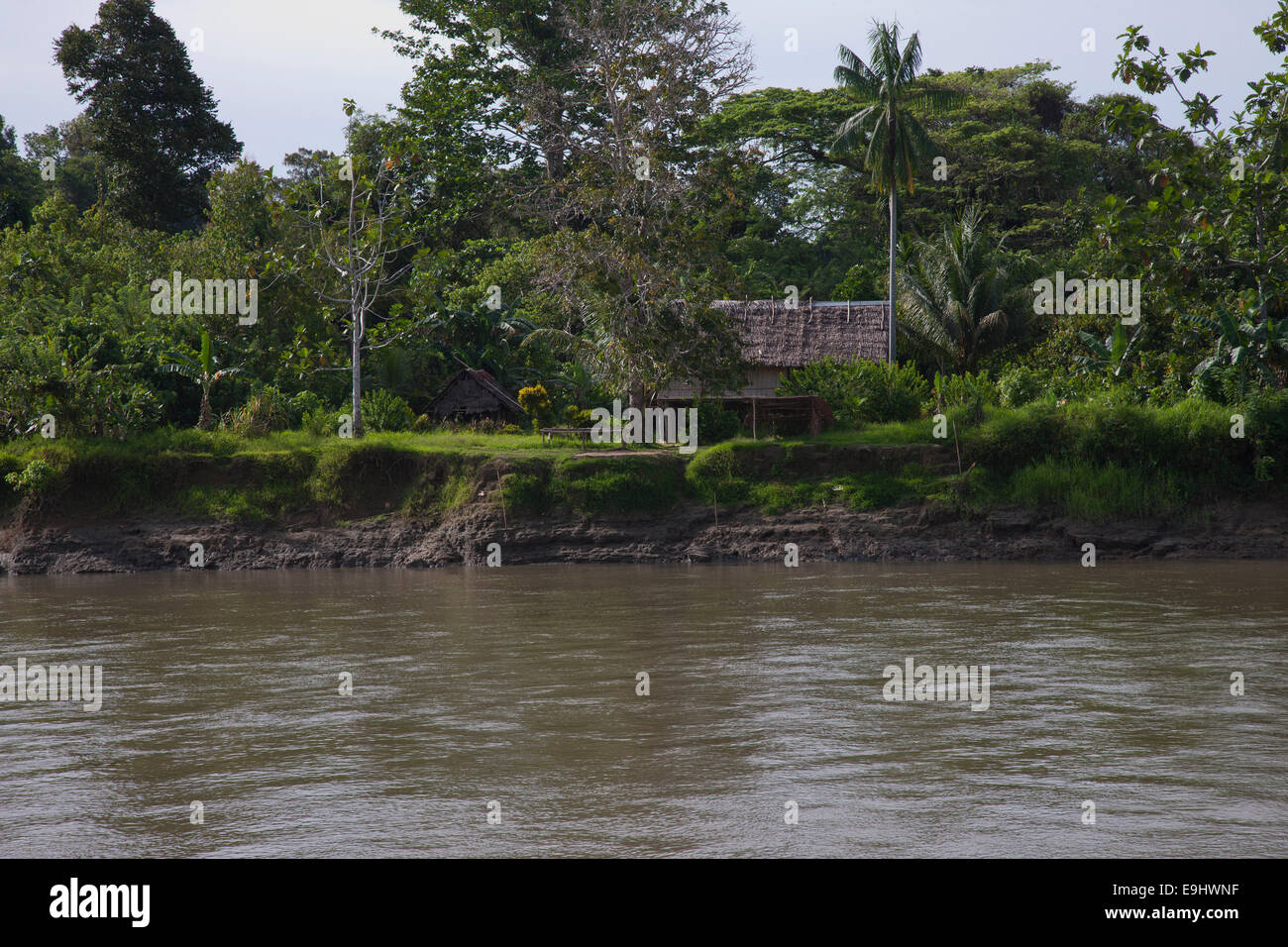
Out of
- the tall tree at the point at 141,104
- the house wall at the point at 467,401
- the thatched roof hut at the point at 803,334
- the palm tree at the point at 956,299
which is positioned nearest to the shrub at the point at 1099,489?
the thatched roof hut at the point at 803,334

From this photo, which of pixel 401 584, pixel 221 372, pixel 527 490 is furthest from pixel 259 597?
pixel 221 372

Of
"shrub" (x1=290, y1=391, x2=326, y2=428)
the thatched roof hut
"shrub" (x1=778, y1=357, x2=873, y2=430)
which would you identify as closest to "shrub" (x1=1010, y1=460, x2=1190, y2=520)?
"shrub" (x1=778, y1=357, x2=873, y2=430)

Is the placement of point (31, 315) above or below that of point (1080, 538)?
above

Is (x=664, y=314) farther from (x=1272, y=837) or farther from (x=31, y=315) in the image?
(x=1272, y=837)

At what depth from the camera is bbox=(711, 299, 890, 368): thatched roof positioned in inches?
1111

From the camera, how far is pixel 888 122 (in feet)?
92.5

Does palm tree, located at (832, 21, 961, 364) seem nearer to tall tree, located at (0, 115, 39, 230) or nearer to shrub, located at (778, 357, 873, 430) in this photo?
shrub, located at (778, 357, 873, 430)

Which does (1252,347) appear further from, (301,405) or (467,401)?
(301,405)

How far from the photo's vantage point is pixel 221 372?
2309cm

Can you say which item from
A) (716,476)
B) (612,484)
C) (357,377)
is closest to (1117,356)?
(716,476)

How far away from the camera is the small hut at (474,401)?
2509 centimetres

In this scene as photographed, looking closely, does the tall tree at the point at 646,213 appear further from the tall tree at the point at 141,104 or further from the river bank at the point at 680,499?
the tall tree at the point at 141,104

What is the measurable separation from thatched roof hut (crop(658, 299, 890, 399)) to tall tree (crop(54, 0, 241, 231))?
1562 cm

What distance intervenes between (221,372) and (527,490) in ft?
24.7
